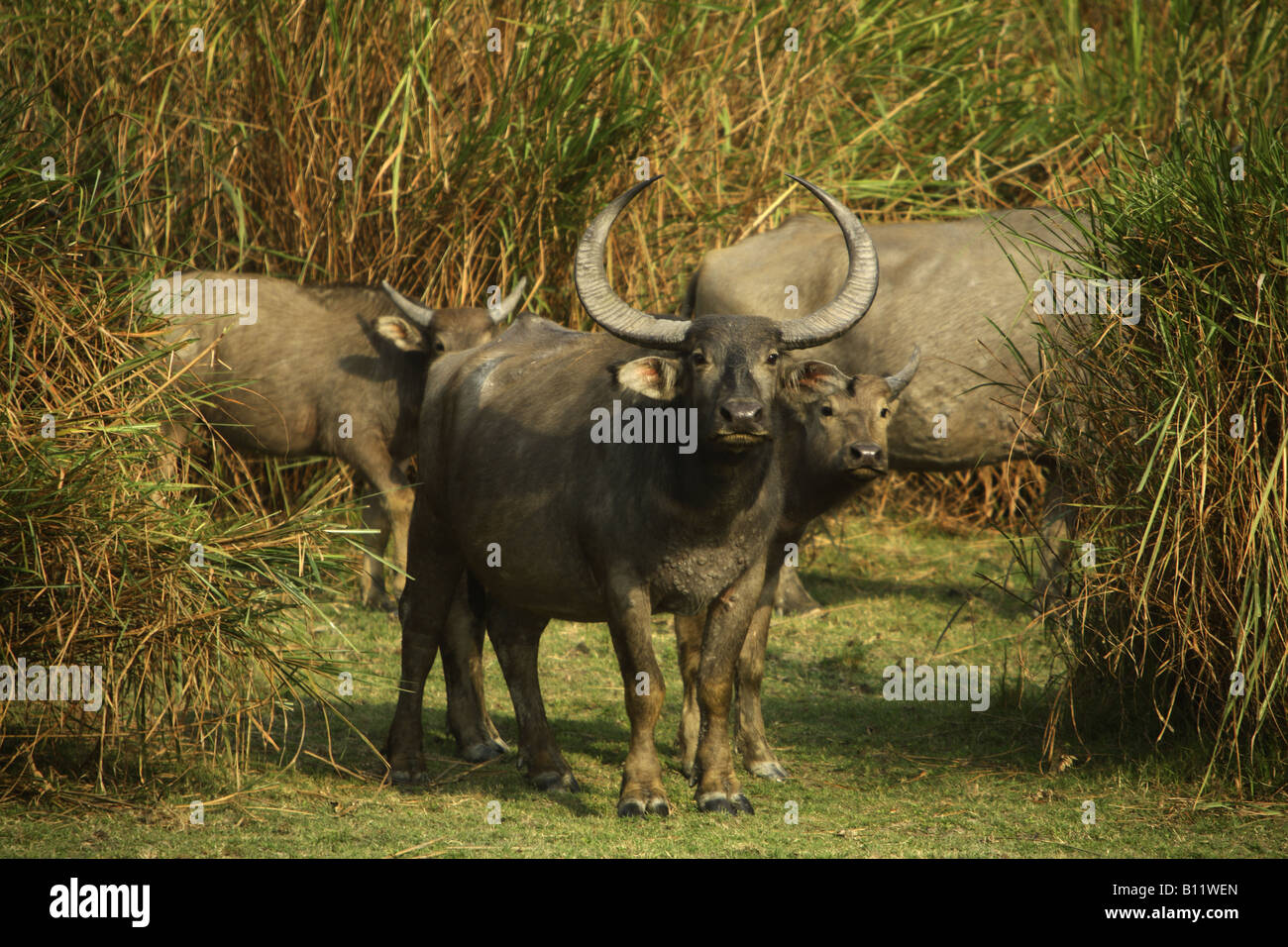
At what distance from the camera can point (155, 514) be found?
5480mm

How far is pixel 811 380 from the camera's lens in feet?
19.9

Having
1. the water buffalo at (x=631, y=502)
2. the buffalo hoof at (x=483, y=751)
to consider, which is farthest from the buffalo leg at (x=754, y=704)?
the buffalo hoof at (x=483, y=751)

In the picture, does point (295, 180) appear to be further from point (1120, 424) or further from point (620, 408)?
point (1120, 424)

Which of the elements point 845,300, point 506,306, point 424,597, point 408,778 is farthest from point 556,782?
point 506,306

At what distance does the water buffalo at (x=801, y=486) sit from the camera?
20.6ft

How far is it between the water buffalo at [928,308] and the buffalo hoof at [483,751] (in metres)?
2.89

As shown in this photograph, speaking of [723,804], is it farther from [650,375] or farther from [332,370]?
[332,370]

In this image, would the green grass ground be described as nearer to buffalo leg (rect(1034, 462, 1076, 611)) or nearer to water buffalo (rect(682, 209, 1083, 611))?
buffalo leg (rect(1034, 462, 1076, 611))

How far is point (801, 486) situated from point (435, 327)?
3.02 m

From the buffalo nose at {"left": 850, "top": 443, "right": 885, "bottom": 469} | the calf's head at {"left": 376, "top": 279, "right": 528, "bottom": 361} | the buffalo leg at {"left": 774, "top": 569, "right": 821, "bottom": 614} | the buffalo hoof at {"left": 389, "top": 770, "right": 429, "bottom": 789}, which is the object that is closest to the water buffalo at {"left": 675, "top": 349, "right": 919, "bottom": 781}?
the buffalo nose at {"left": 850, "top": 443, "right": 885, "bottom": 469}

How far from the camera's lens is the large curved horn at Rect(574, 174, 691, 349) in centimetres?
557

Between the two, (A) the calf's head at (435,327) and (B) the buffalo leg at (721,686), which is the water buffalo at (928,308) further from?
(B) the buffalo leg at (721,686)
